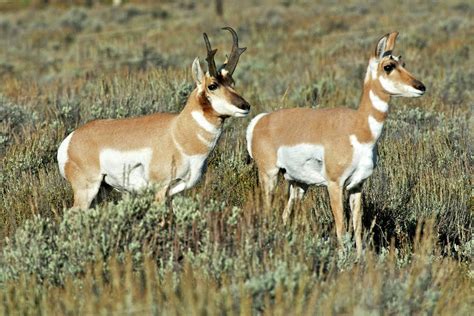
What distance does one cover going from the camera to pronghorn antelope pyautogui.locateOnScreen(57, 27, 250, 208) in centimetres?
514

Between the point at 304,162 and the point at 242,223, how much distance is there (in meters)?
1.52

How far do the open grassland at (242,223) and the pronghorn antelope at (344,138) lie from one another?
0.92 feet

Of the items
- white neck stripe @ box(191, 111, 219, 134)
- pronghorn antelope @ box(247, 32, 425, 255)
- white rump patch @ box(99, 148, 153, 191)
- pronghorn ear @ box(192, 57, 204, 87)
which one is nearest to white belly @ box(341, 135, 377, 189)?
pronghorn antelope @ box(247, 32, 425, 255)

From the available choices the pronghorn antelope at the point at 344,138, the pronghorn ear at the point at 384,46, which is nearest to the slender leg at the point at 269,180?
the pronghorn antelope at the point at 344,138

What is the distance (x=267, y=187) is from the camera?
19.4 ft

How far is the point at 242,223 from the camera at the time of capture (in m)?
4.18

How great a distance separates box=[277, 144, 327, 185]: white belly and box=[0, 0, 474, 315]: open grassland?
274mm

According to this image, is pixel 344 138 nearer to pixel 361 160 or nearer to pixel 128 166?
pixel 361 160

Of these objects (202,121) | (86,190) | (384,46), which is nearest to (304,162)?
(202,121)

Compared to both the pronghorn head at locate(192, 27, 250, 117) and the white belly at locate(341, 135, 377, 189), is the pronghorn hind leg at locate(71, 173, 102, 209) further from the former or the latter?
the white belly at locate(341, 135, 377, 189)

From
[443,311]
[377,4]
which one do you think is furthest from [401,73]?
[377,4]

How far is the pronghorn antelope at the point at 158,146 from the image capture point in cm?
514

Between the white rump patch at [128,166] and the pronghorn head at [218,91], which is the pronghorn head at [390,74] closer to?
the pronghorn head at [218,91]

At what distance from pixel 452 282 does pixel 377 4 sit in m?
26.7
